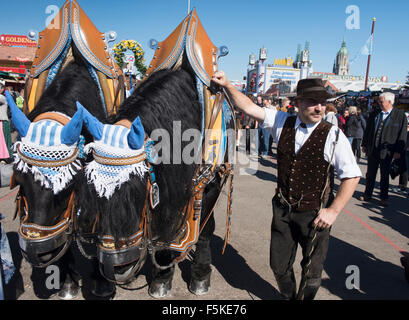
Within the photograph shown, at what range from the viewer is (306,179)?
1928 mm

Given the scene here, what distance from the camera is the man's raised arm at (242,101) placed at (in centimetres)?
218

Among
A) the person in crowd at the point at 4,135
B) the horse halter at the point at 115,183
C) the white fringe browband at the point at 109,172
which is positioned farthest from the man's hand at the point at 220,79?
the person in crowd at the point at 4,135

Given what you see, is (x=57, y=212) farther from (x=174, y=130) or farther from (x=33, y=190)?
(x=174, y=130)

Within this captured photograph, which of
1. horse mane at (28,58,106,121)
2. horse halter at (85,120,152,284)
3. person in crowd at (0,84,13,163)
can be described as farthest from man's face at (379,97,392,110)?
person in crowd at (0,84,13,163)

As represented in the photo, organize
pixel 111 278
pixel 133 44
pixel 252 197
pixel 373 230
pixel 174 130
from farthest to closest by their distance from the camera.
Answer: pixel 252 197, pixel 133 44, pixel 373 230, pixel 174 130, pixel 111 278

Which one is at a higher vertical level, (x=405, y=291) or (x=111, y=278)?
(x=111, y=278)

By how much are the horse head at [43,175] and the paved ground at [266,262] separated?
880mm

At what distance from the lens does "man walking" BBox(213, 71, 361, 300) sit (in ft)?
6.02

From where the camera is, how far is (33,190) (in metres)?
1.71

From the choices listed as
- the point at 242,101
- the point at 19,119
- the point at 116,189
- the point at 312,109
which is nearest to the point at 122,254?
the point at 116,189

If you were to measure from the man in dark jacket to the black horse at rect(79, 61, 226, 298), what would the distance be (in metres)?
3.73

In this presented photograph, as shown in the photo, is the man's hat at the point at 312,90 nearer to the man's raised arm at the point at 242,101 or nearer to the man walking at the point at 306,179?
the man walking at the point at 306,179

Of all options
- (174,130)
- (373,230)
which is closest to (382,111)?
(373,230)
